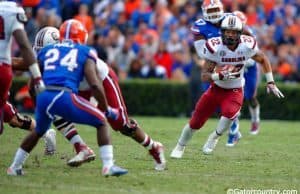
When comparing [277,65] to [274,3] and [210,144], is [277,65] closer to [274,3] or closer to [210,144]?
[274,3]

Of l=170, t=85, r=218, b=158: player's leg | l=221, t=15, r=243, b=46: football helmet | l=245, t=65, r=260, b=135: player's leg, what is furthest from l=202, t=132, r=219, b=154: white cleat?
l=245, t=65, r=260, b=135: player's leg

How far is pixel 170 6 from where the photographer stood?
2333 centimetres

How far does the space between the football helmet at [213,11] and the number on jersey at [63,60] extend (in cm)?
362

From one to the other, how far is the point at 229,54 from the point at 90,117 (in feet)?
8.95

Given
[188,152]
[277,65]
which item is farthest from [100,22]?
[188,152]

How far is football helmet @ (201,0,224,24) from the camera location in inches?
478

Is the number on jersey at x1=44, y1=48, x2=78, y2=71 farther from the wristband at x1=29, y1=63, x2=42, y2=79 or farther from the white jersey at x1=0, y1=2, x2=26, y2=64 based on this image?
the white jersey at x1=0, y1=2, x2=26, y2=64

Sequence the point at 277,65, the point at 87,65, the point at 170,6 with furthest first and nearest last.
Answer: the point at 170,6 → the point at 277,65 → the point at 87,65

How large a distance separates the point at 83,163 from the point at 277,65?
11.9 meters

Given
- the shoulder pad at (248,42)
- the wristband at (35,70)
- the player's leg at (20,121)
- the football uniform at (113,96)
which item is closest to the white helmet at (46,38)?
the player's leg at (20,121)

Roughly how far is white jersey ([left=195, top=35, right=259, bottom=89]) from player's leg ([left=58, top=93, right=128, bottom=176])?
2.50m

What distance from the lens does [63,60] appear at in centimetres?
893

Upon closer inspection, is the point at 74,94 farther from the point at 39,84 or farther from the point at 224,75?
the point at 224,75

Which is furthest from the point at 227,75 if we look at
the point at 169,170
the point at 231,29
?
the point at 169,170
